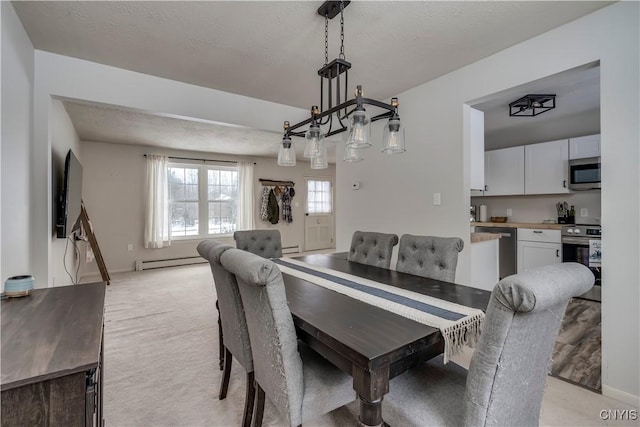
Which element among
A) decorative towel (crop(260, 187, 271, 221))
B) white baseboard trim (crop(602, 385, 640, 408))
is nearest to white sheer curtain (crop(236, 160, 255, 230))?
decorative towel (crop(260, 187, 271, 221))

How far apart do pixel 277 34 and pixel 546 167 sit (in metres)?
3.97

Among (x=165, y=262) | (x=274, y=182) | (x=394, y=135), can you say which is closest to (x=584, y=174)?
(x=394, y=135)

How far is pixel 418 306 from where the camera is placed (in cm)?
137

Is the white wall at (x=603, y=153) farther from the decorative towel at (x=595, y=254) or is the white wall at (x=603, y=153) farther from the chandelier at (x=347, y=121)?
the chandelier at (x=347, y=121)

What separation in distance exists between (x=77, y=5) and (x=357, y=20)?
170 centimetres

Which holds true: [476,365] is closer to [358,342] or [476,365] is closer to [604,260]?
[358,342]

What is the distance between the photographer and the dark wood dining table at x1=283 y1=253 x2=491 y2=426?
3.17 feet

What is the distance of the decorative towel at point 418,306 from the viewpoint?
114cm

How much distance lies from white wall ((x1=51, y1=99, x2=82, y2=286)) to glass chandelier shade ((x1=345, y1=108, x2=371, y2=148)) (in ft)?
8.51

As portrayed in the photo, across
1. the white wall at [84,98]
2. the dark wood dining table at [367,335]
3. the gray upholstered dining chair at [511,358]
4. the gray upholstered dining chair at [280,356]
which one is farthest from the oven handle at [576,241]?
the white wall at [84,98]

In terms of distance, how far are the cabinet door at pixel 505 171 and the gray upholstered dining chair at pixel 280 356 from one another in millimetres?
4260

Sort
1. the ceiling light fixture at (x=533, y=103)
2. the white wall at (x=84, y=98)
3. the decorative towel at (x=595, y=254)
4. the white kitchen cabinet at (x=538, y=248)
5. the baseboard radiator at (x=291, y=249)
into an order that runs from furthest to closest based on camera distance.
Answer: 1. the baseboard radiator at (x=291, y=249)
2. the white kitchen cabinet at (x=538, y=248)
3. the ceiling light fixture at (x=533, y=103)
4. the white wall at (x=84, y=98)
5. the decorative towel at (x=595, y=254)

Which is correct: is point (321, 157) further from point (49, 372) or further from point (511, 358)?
point (49, 372)

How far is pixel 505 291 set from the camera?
0.84 m
